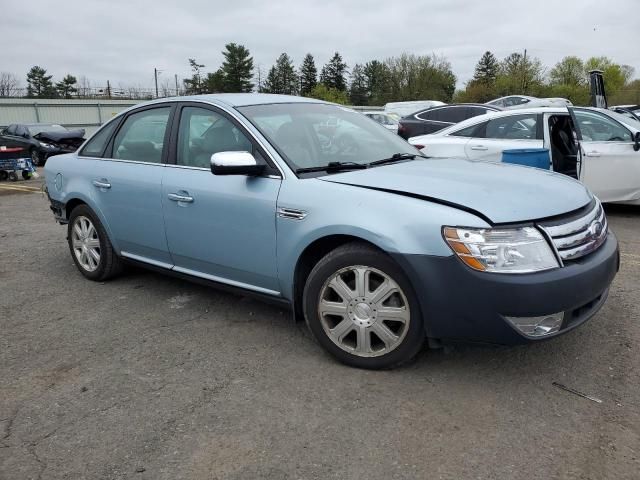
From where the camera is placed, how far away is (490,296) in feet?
8.77

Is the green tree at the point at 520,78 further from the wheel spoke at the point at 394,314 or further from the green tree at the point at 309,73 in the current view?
the wheel spoke at the point at 394,314

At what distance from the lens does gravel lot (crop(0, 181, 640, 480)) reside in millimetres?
2373

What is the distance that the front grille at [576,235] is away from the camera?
2789 mm

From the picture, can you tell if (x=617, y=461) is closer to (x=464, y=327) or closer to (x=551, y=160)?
(x=464, y=327)

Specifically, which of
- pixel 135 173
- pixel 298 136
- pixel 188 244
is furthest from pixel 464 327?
pixel 135 173

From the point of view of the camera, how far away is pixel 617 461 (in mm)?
2326

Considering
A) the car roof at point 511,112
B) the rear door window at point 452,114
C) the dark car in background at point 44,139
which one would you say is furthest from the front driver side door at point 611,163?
the dark car in background at point 44,139

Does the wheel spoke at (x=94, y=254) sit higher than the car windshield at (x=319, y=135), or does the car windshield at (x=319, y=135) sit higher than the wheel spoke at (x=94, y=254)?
the car windshield at (x=319, y=135)

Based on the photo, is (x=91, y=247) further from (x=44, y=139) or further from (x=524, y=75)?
(x=524, y=75)

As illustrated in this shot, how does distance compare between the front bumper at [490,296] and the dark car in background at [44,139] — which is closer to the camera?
the front bumper at [490,296]

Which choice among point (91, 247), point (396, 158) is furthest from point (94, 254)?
point (396, 158)

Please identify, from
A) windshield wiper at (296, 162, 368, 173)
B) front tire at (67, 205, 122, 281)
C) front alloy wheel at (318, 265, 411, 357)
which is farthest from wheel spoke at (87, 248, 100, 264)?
front alloy wheel at (318, 265, 411, 357)

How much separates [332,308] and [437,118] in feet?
32.8

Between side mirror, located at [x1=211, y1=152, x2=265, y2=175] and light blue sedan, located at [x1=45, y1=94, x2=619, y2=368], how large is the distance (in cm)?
1
